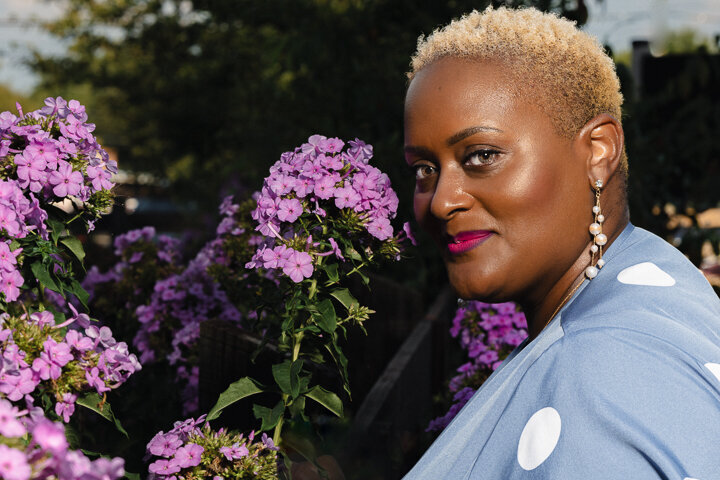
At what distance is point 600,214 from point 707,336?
0.40m

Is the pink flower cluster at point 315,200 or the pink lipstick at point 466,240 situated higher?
the pink flower cluster at point 315,200

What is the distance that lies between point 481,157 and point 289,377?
2.41 ft

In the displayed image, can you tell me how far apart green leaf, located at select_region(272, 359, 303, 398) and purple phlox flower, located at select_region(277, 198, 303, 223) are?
1.22ft

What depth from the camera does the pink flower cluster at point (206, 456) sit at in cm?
180

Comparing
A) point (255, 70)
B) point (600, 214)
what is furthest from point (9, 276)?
point (255, 70)

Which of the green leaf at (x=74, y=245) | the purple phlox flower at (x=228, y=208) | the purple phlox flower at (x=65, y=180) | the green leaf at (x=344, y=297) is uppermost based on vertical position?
the purple phlox flower at (x=228, y=208)

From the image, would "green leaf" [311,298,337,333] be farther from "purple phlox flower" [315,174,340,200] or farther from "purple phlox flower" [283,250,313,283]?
"purple phlox flower" [315,174,340,200]

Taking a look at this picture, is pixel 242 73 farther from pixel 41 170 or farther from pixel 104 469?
pixel 104 469

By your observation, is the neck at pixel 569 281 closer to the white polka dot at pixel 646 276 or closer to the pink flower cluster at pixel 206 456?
the white polka dot at pixel 646 276

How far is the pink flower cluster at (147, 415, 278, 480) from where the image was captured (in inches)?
71.0

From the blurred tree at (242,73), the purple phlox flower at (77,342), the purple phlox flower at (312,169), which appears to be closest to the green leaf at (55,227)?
the purple phlox flower at (77,342)

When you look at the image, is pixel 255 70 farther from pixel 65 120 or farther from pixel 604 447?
pixel 604 447

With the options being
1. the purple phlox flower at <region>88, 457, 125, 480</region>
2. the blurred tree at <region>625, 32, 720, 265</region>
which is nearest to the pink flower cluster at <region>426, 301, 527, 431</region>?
the purple phlox flower at <region>88, 457, 125, 480</region>

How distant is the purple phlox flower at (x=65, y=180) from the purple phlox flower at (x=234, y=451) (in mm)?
724
